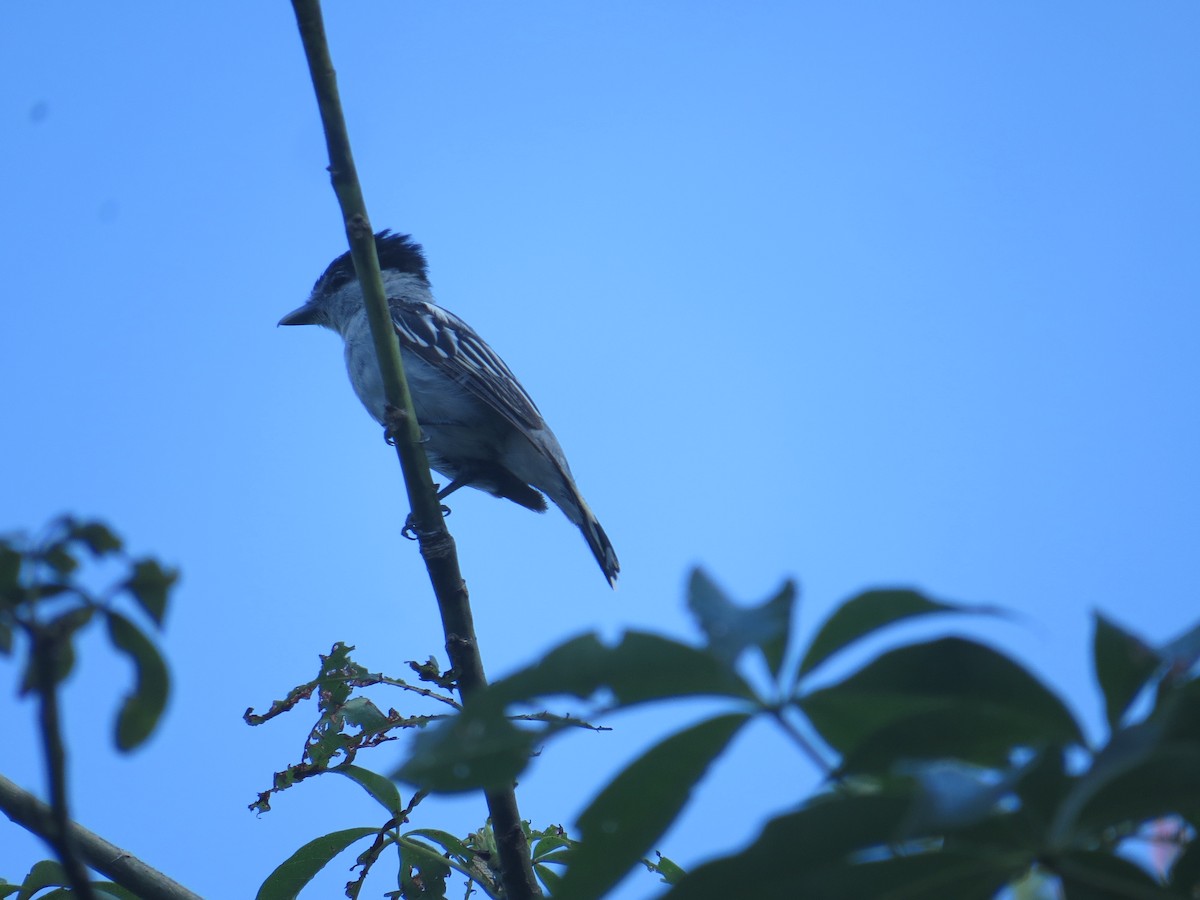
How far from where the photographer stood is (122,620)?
1.22 m

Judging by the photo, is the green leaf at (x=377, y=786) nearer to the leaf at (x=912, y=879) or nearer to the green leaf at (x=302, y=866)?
the green leaf at (x=302, y=866)

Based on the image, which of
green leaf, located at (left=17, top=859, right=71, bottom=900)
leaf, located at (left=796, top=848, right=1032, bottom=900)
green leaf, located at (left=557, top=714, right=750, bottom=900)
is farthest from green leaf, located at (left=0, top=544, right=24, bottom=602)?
green leaf, located at (left=17, top=859, right=71, bottom=900)

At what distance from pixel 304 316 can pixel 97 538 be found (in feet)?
30.4

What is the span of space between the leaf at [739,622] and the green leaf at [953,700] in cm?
7

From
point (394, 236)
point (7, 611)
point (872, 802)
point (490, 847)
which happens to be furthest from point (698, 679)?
point (394, 236)

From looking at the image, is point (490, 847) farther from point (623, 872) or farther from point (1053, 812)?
point (1053, 812)

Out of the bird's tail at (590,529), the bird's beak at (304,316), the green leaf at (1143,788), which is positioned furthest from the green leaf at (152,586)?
the bird's beak at (304,316)

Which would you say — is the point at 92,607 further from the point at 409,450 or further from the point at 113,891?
the point at 409,450

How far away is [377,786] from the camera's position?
136 inches

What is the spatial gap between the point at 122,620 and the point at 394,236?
10049mm

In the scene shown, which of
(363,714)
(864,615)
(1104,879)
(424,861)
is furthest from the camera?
(363,714)

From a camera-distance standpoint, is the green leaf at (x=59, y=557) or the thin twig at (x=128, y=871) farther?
the thin twig at (x=128, y=871)

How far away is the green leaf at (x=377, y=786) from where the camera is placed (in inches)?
133

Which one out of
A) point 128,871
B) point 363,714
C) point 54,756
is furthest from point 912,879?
point 363,714
